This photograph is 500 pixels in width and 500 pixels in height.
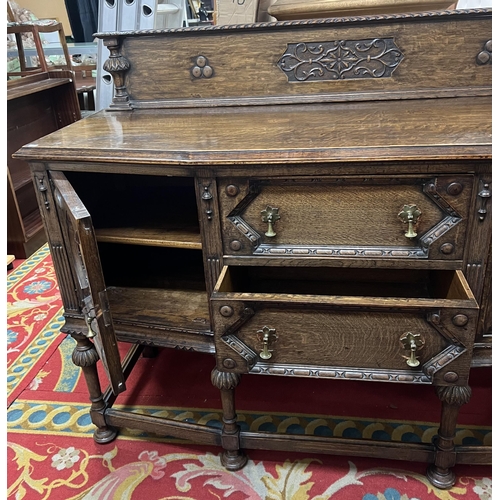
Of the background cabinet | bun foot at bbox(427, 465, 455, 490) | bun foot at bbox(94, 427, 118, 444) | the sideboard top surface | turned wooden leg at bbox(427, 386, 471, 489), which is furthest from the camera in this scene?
the background cabinet

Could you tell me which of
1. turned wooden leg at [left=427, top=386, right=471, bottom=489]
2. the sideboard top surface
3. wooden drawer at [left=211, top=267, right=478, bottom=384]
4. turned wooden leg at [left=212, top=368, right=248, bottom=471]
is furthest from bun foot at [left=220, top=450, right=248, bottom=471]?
the sideboard top surface

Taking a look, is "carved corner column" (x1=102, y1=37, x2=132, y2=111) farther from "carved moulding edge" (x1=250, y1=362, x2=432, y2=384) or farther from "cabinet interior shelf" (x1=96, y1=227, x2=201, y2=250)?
"carved moulding edge" (x1=250, y1=362, x2=432, y2=384)

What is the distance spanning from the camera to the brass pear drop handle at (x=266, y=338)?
2.98 ft

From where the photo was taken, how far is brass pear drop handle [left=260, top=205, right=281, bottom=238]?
0.89 metres

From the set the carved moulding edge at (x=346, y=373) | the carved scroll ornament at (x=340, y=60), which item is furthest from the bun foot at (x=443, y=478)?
A: the carved scroll ornament at (x=340, y=60)

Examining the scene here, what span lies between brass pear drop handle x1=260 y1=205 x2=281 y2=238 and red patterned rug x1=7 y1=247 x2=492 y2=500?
0.58 meters

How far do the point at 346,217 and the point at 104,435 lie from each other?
82 centimetres

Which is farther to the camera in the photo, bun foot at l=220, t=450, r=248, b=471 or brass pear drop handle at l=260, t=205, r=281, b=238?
bun foot at l=220, t=450, r=248, b=471

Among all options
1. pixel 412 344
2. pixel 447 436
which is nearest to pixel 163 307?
pixel 412 344

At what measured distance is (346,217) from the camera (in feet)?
2.89

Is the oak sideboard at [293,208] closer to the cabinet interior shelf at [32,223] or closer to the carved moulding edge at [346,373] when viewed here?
the carved moulding edge at [346,373]

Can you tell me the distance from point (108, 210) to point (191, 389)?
1.83 feet

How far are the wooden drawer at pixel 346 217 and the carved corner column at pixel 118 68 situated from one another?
53cm

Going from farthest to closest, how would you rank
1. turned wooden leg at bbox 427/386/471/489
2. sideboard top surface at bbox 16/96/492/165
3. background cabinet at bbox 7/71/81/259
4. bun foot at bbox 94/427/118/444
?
background cabinet at bbox 7/71/81/259 < bun foot at bbox 94/427/118/444 < turned wooden leg at bbox 427/386/471/489 < sideboard top surface at bbox 16/96/492/165
